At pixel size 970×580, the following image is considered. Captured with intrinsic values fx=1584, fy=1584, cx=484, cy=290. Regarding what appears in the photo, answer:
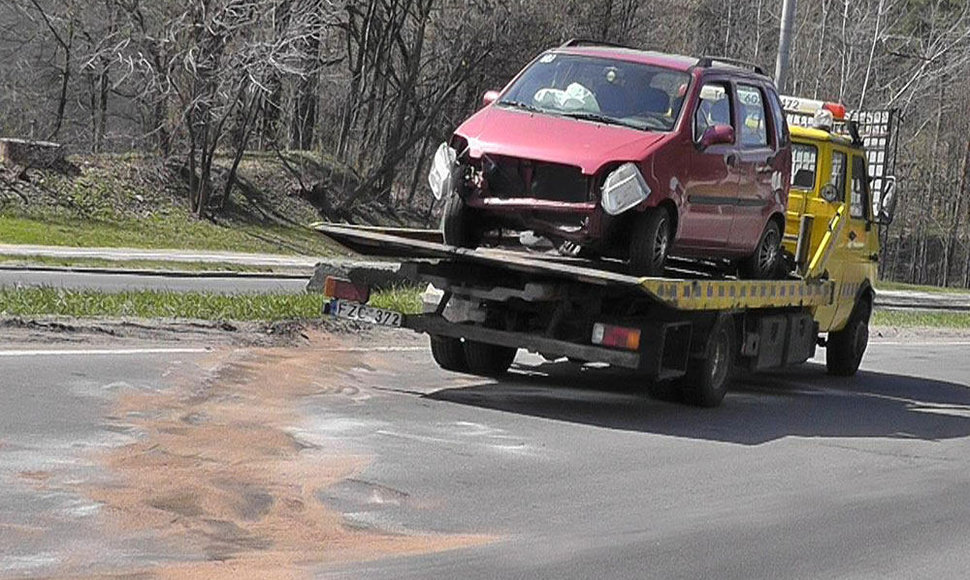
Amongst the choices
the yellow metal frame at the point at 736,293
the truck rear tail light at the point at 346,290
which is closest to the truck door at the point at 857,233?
the yellow metal frame at the point at 736,293

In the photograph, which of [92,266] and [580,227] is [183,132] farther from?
[580,227]

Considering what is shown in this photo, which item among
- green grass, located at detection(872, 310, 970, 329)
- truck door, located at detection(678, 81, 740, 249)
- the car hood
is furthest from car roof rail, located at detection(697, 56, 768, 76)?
green grass, located at detection(872, 310, 970, 329)

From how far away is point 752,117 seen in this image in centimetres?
1362

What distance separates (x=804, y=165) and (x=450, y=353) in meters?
5.14

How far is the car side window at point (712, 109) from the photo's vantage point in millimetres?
12484

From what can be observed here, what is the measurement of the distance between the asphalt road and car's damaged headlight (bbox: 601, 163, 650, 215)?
1.59 metres

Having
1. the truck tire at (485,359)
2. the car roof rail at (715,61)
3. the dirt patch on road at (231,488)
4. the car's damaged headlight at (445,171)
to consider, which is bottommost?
the dirt patch on road at (231,488)

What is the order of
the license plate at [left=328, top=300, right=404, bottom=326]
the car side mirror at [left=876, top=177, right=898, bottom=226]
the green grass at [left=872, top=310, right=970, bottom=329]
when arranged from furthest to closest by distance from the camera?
1. the green grass at [left=872, top=310, right=970, bottom=329]
2. the car side mirror at [left=876, top=177, right=898, bottom=226]
3. the license plate at [left=328, top=300, right=404, bottom=326]

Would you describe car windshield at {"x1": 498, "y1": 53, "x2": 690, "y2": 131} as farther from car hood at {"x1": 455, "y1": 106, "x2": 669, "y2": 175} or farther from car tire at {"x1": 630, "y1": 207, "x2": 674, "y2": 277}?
car tire at {"x1": 630, "y1": 207, "x2": 674, "y2": 277}

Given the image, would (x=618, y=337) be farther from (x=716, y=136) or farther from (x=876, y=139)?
(x=876, y=139)

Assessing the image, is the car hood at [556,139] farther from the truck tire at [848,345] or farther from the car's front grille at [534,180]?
the truck tire at [848,345]

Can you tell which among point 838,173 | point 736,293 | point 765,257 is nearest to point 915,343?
point 838,173

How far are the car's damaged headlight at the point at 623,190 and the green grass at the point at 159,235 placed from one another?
19.4 metres

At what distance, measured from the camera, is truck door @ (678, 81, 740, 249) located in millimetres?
12258
